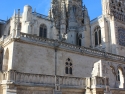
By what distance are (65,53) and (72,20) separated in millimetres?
21427

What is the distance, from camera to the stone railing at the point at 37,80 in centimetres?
1029

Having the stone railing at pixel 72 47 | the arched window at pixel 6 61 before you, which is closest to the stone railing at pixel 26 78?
the stone railing at pixel 72 47

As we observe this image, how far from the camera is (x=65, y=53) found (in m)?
19.8

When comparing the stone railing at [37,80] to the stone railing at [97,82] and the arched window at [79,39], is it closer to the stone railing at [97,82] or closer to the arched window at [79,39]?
the stone railing at [97,82]

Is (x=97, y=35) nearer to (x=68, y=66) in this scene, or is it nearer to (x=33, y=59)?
(x=68, y=66)

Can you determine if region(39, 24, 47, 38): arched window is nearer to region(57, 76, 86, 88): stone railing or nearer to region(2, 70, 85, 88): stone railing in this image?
region(57, 76, 86, 88): stone railing

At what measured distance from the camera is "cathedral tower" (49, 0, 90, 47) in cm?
3518

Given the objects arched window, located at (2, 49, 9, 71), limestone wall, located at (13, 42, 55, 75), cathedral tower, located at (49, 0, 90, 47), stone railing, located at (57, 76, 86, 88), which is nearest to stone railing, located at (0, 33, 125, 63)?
limestone wall, located at (13, 42, 55, 75)

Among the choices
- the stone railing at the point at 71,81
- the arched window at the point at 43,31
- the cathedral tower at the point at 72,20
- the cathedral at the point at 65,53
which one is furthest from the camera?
the cathedral tower at the point at 72,20

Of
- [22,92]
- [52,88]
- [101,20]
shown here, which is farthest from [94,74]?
[101,20]

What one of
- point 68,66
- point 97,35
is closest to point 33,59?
point 68,66

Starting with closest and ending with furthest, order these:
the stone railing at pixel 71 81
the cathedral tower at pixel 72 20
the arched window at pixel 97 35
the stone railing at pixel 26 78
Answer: the stone railing at pixel 26 78
the stone railing at pixel 71 81
the arched window at pixel 97 35
the cathedral tower at pixel 72 20

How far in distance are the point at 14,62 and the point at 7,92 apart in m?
6.81

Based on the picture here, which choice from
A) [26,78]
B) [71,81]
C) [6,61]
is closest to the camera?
[26,78]
